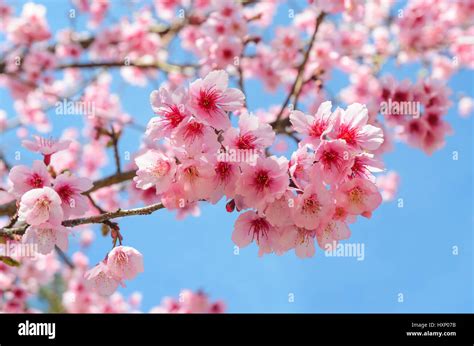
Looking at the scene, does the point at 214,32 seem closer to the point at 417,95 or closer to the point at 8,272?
the point at 417,95

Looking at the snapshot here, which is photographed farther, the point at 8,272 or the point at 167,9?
the point at 167,9

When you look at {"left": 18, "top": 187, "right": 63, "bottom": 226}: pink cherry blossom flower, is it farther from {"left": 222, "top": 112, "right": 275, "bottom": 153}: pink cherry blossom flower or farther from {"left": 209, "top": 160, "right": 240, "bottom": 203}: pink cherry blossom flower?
{"left": 222, "top": 112, "right": 275, "bottom": 153}: pink cherry blossom flower

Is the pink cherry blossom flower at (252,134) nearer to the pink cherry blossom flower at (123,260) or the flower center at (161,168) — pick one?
the flower center at (161,168)

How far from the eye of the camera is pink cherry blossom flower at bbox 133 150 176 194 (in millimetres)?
1624

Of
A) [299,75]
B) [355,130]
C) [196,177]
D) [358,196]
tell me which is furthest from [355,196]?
[299,75]

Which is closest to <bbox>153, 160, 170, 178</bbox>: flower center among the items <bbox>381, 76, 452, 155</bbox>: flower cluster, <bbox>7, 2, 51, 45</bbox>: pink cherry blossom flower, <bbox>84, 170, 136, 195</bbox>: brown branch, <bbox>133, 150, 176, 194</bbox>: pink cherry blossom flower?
<bbox>133, 150, 176, 194</bbox>: pink cherry blossom flower

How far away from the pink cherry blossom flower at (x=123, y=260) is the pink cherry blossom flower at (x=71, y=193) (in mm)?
215

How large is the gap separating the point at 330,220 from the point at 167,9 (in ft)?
17.6

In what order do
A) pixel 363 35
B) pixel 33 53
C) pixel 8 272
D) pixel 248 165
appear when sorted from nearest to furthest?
1. pixel 248 165
2. pixel 8 272
3. pixel 33 53
4. pixel 363 35

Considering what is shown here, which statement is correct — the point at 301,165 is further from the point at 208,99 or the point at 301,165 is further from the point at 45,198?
the point at 45,198

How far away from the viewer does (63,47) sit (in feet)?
18.5

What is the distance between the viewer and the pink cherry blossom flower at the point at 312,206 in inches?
59.0
